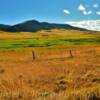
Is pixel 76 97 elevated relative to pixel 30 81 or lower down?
elevated

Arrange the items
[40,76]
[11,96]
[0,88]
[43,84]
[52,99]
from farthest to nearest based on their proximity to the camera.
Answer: [40,76]
[43,84]
[0,88]
[11,96]
[52,99]

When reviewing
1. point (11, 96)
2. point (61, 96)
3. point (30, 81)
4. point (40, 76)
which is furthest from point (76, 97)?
point (40, 76)

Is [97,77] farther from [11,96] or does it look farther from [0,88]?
[11,96]

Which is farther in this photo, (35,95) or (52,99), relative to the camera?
(35,95)

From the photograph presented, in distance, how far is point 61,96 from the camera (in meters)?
8.77

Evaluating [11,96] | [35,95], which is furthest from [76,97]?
[11,96]

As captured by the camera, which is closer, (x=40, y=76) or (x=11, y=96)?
(x=11, y=96)

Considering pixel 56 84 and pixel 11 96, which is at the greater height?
pixel 11 96

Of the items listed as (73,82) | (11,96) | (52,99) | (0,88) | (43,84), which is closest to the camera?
(52,99)

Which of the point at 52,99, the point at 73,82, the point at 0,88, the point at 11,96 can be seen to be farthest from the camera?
the point at 73,82

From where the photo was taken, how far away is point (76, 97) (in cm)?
875

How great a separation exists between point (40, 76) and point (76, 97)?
15.1 m

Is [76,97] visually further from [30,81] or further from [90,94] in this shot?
[30,81]

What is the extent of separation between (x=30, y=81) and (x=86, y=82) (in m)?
4.06
